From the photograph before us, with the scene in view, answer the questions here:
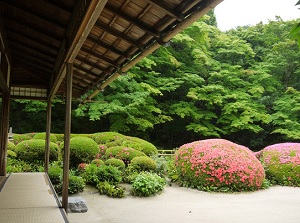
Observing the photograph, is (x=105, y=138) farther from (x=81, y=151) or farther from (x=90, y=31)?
(x=90, y=31)

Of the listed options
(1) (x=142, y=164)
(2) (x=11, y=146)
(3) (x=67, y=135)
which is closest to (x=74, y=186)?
(1) (x=142, y=164)

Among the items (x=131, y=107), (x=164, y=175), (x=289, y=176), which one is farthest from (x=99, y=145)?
(x=289, y=176)

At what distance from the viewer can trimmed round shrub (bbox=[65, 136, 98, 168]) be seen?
10.4m

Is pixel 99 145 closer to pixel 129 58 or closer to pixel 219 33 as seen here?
pixel 129 58

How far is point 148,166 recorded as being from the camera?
1020 cm

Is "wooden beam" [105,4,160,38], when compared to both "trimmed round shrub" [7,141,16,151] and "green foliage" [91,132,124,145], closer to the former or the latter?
"trimmed round shrub" [7,141,16,151]

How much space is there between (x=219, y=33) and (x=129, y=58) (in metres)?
17.2

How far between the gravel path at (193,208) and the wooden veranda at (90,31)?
102 inches

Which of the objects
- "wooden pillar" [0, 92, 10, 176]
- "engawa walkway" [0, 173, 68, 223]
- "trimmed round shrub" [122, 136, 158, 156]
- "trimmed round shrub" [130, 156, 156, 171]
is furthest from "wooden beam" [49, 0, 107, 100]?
"trimmed round shrub" [122, 136, 158, 156]

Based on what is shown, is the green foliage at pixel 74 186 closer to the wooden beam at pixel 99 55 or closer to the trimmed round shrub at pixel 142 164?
the trimmed round shrub at pixel 142 164

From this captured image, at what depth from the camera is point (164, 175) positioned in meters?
11.2

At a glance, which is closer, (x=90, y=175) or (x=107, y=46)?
(x=107, y=46)

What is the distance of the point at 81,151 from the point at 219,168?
4.80 meters

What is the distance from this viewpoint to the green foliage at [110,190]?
8.16m
